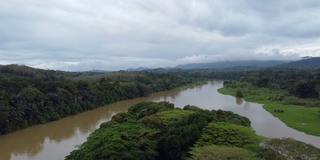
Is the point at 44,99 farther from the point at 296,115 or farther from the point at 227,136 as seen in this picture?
the point at 296,115

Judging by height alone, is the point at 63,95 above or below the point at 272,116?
above

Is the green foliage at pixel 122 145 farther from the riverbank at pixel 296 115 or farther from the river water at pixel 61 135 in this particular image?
the riverbank at pixel 296 115

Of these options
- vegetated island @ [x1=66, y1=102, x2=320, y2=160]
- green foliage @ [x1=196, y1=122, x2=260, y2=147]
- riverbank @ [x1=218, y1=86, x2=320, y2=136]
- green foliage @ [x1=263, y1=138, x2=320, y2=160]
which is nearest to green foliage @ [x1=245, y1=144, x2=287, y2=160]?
vegetated island @ [x1=66, y1=102, x2=320, y2=160]

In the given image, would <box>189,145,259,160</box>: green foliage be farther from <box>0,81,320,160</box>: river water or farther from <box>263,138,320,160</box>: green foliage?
<box>0,81,320,160</box>: river water

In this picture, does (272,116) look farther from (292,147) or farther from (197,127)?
(292,147)

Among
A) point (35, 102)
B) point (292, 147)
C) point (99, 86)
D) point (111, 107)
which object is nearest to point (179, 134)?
point (292, 147)

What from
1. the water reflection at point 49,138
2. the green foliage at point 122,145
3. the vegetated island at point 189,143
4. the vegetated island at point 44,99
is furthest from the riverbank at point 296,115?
the vegetated island at point 44,99
